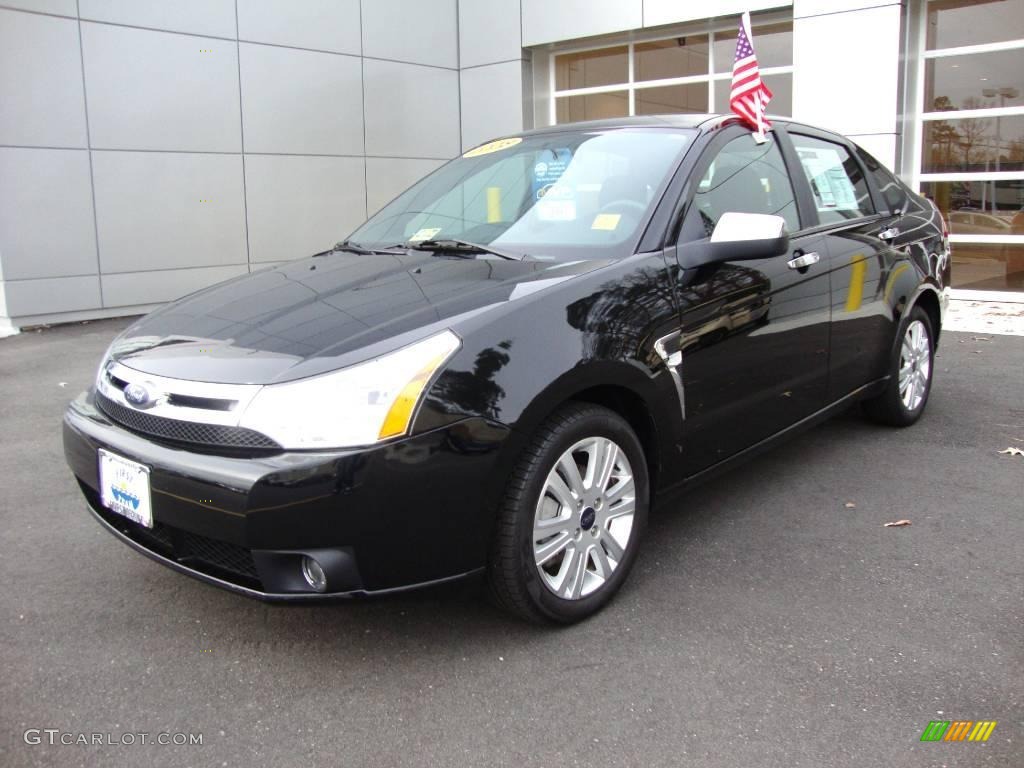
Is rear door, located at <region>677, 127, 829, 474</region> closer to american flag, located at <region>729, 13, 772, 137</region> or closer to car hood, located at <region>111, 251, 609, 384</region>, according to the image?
american flag, located at <region>729, 13, 772, 137</region>

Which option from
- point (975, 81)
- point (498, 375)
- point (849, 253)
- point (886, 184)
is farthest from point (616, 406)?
point (975, 81)

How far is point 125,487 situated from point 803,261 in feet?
8.95

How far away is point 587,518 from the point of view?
2.80m

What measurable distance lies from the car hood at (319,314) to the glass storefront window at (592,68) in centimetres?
1012

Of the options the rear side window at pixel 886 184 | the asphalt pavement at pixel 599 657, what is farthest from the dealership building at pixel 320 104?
the asphalt pavement at pixel 599 657

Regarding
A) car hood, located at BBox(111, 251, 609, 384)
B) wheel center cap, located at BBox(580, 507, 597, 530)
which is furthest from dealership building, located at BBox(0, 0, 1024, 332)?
wheel center cap, located at BBox(580, 507, 597, 530)

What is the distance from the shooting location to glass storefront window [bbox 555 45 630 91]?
12469 mm

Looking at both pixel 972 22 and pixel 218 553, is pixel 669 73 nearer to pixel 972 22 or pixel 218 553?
pixel 972 22

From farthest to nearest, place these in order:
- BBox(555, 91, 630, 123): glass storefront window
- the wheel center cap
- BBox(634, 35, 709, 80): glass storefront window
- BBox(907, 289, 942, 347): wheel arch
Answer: BBox(555, 91, 630, 123): glass storefront window
BBox(634, 35, 709, 80): glass storefront window
BBox(907, 289, 942, 347): wheel arch
the wheel center cap

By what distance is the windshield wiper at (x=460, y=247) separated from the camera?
316cm

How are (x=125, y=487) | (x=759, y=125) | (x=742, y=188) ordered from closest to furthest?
1. (x=125, y=487)
2. (x=742, y=188)
3. (x=759, y=125)

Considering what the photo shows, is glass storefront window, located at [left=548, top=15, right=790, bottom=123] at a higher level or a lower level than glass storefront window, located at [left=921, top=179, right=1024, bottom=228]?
higher

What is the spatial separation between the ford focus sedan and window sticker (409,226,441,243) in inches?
1.1

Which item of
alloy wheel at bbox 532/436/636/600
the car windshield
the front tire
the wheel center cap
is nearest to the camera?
the front tire
